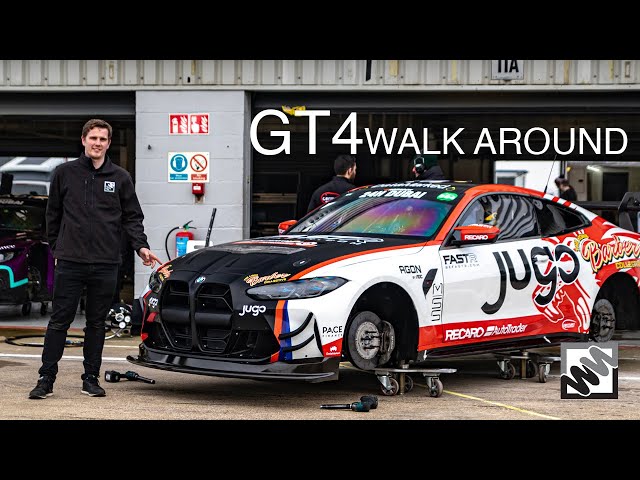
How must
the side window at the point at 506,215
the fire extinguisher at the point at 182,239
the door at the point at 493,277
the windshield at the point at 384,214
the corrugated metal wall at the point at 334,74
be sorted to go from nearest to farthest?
the door at the point at 493,277 < the windshield at the point at 384,214 < the side window at the point at 506,215 < the corrugated metal wall at the point at 334,74 < the fire extinguisher at the point at 182,239

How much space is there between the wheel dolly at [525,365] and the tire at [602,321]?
727mm

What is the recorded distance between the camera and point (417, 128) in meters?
14.8

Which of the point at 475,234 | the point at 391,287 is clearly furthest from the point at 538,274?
the point at 391,287

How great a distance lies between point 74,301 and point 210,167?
6742 millimetres

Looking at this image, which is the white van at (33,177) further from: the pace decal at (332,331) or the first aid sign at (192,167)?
the pace decal at (332,331)

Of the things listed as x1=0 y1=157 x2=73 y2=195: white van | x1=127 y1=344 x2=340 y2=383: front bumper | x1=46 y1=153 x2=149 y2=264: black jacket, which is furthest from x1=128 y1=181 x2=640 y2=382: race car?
x1=0 y1=157 x2=73 y2=195: white van

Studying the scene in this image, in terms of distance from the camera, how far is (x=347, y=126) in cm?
1480

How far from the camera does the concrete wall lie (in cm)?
1460

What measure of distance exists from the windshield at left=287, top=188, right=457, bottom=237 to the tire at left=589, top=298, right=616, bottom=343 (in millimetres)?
1876

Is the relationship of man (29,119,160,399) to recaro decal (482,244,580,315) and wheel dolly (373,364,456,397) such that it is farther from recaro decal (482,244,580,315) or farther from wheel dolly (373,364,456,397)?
recaro decal (482,244,580,315)

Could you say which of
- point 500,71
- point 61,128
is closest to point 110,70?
point 61,128

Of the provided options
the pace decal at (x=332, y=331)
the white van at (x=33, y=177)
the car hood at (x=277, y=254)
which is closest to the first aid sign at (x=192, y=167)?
the car hood at (x=277, y=254)

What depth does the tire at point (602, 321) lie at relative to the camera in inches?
388

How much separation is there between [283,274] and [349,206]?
1.74 m
